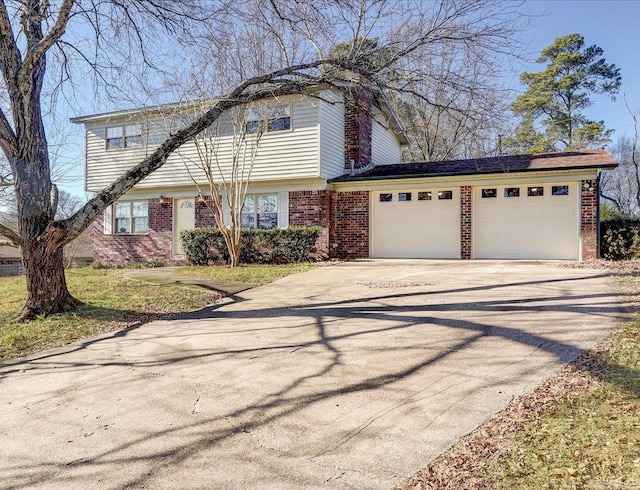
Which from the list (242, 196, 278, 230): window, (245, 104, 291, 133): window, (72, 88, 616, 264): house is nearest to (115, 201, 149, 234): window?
(72, 88, 616, 264): house

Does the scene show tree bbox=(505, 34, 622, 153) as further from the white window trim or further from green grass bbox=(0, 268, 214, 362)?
green grass bbox=(0, 268, 214, 362)

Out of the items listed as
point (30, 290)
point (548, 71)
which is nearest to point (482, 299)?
point (30, 290)

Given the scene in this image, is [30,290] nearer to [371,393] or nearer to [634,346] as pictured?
[371,393]

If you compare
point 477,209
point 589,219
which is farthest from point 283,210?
point 589,219

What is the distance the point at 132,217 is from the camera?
17.4 metres

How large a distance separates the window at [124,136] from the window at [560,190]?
1401 cm

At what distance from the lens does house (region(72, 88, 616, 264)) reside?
1252cm

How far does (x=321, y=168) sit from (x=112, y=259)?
9508 mm

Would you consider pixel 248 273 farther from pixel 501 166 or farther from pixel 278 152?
pixel 501 166

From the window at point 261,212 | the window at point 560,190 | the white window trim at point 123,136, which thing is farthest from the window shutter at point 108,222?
the window at point 560,190

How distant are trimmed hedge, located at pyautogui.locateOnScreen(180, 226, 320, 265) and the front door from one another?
173cm

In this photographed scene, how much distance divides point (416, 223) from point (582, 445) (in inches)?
471

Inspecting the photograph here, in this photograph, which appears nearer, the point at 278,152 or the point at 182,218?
the point at 278,152

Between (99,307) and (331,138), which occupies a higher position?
(331,138)
